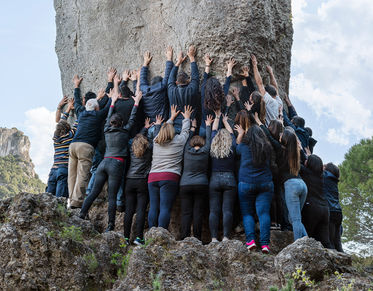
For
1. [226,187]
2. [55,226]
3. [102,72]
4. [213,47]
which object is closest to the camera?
[55,226]

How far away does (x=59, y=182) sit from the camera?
372 inches

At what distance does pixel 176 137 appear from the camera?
7992 millimetres

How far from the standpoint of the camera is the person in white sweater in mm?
7422

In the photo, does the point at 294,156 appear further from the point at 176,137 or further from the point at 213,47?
the point at 213,47

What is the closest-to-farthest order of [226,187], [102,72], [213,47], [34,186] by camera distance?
[226,187] → [213,47] → [102,72] → [34,186]

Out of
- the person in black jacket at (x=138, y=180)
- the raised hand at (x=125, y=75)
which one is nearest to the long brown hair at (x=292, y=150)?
the person in black jacket at (x=138, y=180)

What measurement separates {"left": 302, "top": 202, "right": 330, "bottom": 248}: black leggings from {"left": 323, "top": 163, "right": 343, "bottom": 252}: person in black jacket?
0.75 meters

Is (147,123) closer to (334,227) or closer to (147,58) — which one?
(147,58)

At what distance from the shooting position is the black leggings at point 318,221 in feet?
25.6

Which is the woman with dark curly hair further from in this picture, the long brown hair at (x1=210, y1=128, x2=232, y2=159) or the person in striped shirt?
the person in striped shirt

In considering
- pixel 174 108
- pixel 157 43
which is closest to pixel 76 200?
pixel 174 108

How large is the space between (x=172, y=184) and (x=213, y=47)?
3.45m

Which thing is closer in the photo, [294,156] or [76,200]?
[294,156]

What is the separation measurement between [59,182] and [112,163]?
2.02 metres
